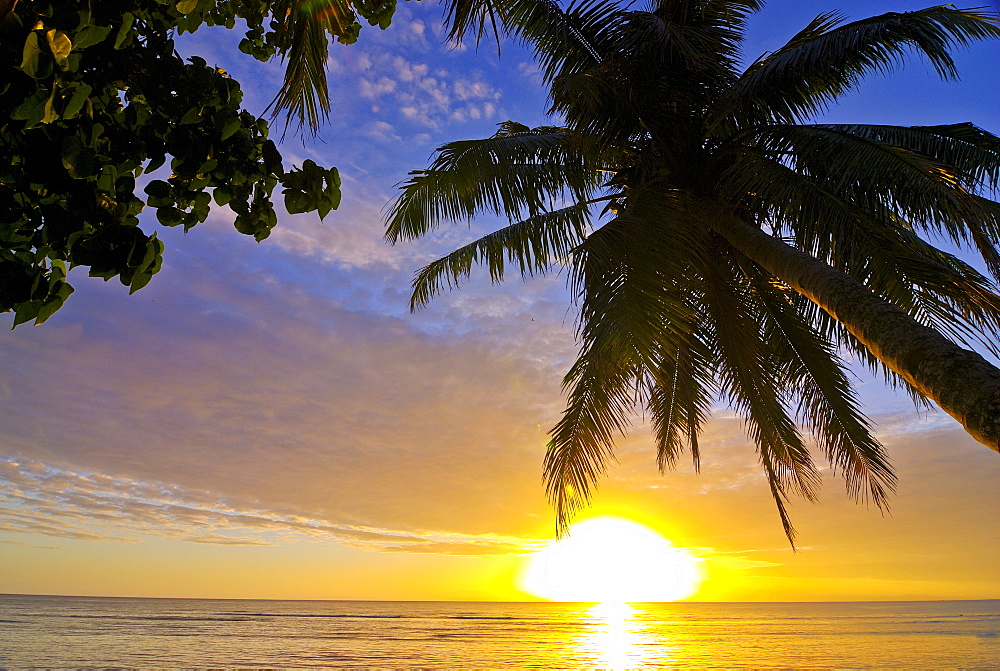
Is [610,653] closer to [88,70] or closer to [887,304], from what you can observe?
[887,304]

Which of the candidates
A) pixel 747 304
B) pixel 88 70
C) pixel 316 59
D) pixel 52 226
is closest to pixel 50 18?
pixel 88 70

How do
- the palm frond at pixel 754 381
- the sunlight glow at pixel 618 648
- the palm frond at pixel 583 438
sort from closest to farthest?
the palm frond at pixel 583 438
the palm frond at pixel 754 381
the sunlight glow at pixel 618 648

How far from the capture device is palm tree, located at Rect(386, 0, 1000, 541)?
4.82m

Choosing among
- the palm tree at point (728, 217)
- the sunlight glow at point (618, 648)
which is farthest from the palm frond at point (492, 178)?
the sunlight glow at point (618, 648)

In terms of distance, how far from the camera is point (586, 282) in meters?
6.34

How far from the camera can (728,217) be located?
598 centimetres

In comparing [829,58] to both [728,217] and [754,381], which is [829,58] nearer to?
[728,217]

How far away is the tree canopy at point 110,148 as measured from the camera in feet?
4.00

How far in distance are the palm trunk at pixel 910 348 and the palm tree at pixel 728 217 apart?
19 millimetres

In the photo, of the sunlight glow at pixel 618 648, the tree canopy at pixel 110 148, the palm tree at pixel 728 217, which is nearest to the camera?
the tree canopy at pixel 110 148

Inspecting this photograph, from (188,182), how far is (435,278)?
650 cm

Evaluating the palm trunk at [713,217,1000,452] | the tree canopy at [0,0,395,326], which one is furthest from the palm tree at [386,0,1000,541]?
the tree canopy at [0,0,395,326]

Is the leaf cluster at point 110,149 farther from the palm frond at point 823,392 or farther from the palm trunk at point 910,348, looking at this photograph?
the palm frond at point 823,392

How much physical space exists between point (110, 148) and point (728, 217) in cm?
556
